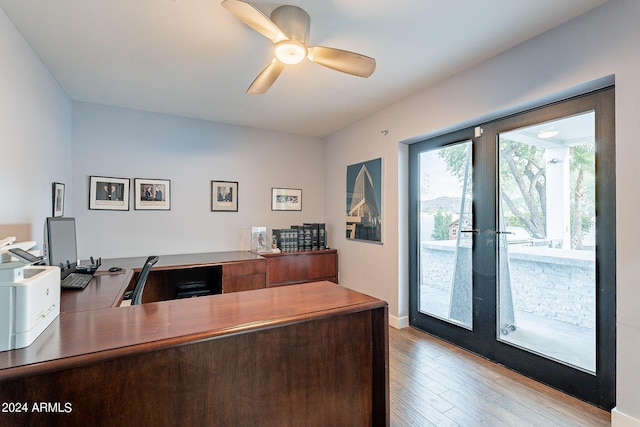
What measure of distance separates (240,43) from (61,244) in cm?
201

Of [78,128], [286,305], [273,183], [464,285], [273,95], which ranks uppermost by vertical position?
[273,95]

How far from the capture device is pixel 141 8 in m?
1.81

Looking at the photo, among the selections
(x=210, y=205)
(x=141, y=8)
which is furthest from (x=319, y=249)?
(x=141, y=8)

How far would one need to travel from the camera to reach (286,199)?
4430 millimetres

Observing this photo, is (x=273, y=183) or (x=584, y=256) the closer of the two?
(x=584, y=256)

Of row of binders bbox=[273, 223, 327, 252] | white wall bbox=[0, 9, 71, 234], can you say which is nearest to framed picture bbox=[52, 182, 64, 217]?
white wall bbox=[0, 9, 71, 234]

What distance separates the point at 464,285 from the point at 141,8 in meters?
3.28

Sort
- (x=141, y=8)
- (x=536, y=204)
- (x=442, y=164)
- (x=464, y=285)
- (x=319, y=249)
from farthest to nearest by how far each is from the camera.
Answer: (x=319, y=249) < (x=442, y=164) < (x=464, y=285) < (x=536, y=204) < (x=141, y=8)

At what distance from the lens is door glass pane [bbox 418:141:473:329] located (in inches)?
109

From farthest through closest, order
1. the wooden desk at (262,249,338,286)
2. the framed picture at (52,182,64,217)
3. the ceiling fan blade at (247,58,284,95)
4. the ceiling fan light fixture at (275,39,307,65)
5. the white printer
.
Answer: the wooden desk at (262,249,338,286), the framed picture at (52,182,64,217), the ceiling fan blade at (247,58,284,95), the ceiling fan light fixture at (275,39,307,65), the white printer

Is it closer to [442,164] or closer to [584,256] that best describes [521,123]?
[442,164]

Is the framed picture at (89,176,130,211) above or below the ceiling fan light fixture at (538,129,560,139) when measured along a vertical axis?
below

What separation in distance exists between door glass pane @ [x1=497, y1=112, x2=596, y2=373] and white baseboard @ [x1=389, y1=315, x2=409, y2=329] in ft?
3.42

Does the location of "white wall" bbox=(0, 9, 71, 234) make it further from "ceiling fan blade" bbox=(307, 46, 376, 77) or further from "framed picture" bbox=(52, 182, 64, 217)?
"ceiling fan blade" bbox=(307, 46, 376, 77)
